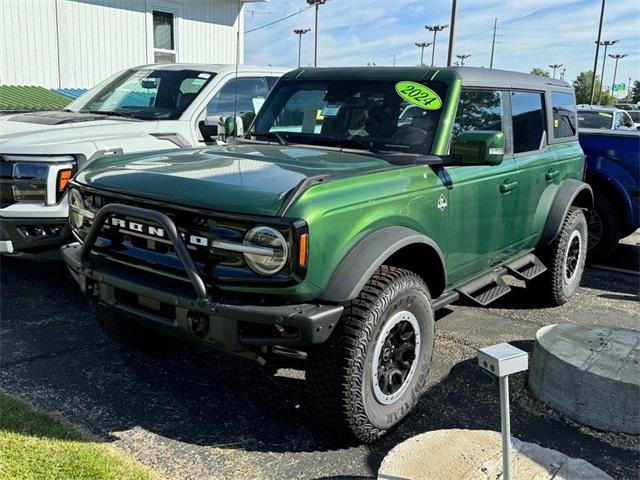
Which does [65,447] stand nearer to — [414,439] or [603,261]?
[414,439]

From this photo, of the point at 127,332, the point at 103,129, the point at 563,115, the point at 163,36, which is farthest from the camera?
the point at 163,36

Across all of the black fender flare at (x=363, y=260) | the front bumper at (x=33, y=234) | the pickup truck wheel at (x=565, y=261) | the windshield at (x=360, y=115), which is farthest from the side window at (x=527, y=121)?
the front bumper at (x=33, y=234)

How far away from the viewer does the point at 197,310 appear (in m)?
2.72

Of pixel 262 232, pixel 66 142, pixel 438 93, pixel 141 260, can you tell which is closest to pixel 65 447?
pixel 141 260

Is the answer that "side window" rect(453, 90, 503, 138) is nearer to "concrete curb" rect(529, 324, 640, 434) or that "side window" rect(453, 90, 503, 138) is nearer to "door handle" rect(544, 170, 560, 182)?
"door handle" rect(544, 170, 560, 182)

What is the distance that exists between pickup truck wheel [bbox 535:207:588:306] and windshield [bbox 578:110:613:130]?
21.5 feet

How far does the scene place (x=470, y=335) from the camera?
4727 mm

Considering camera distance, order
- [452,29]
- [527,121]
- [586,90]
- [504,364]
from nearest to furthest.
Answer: [504,364] < [527,121] < [452,29] < [586,90]

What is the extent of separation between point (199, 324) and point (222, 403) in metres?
0.95

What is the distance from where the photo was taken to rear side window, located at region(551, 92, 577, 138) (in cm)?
527

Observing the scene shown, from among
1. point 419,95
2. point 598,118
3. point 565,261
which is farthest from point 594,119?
point 419,95

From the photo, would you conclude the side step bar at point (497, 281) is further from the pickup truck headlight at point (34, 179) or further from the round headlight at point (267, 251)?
the pickup truck headlight at point (34, 179)

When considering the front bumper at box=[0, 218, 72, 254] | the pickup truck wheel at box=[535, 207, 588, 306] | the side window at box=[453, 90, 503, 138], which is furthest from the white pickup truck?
the pickup truck wheel at box=[535, 207, 588, 306]

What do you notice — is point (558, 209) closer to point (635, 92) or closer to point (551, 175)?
point (551, 175)
